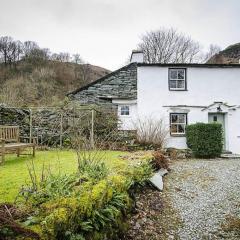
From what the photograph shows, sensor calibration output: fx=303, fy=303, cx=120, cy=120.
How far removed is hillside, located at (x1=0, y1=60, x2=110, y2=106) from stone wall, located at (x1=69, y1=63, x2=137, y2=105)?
314 inches

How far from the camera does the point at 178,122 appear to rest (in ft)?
59.5

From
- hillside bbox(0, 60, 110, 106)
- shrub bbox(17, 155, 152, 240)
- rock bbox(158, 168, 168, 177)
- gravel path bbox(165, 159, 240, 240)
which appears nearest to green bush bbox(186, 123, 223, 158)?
gravel path bbox(165, 159, 240, 240)

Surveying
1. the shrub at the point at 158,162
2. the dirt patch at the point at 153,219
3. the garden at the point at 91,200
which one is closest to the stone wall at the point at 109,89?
the garden at the point at 91,200

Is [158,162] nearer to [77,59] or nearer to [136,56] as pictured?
[136,56]

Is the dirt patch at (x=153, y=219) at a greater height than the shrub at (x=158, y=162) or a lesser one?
lesser

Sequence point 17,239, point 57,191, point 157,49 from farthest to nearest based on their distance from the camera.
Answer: point 157,49 → point 57,191 → point 17,239

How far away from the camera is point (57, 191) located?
4.48 m

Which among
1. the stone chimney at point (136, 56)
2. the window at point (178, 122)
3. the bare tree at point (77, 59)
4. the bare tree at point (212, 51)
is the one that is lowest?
the window at point (178, 122)

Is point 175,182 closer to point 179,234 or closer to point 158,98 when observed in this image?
point 179,234

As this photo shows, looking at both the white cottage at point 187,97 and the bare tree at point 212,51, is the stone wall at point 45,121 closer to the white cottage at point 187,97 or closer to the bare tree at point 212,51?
the white cottage at point 187,97

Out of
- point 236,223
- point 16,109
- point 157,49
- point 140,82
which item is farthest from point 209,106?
point 157,49

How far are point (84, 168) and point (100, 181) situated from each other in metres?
1.05

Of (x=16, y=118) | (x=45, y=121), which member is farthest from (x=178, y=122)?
(x=16, y=118)

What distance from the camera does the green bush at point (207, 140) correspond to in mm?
15477
